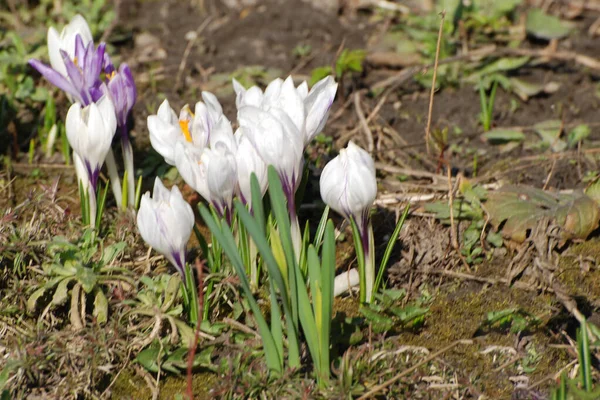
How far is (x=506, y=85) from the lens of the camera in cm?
350

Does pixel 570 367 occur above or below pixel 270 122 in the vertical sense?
below

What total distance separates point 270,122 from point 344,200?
0.28 meters

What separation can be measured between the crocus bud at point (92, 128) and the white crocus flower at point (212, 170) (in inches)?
13.0

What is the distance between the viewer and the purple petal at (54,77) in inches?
96.7

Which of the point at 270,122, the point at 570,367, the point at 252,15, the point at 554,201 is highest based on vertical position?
the point at 270,122

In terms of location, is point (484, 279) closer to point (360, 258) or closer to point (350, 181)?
point (360, 258)

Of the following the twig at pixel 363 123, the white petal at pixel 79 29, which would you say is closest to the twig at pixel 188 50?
the twig at pixel 363 123

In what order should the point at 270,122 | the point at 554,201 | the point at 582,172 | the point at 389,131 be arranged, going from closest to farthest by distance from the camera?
the point at 270,122, the point at 554,201, the point at 582,172, the point at 389,131

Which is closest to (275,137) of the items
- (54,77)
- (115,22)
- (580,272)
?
(54,77)

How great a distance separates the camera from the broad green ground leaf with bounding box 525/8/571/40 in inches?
151

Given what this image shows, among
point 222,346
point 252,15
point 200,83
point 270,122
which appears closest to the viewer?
point 270,122

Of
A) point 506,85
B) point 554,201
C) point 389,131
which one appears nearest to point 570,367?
point 554,201

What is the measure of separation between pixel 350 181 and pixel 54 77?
3.50 feet

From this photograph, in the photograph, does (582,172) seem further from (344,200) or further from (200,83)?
(200,83)
